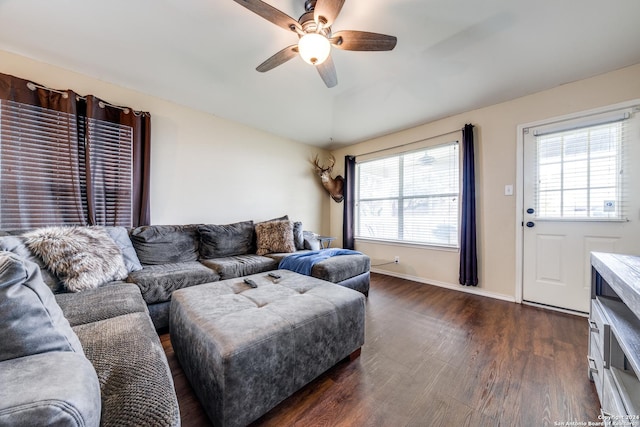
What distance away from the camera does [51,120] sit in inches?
80.7

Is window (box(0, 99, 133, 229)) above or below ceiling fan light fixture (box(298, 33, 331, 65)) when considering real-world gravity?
below

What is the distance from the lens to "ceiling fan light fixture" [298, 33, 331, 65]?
4.75ft

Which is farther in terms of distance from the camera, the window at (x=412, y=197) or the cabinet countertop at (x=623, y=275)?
the window at (x=412, y=197)

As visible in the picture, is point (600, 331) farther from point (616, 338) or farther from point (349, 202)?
point (349, 202)

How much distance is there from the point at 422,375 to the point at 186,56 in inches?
117

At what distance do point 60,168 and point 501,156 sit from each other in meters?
4.46

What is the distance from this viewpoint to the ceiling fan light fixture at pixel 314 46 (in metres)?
1.45

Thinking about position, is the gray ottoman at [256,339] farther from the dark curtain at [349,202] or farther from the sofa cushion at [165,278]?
the dark curtain at [349,202]

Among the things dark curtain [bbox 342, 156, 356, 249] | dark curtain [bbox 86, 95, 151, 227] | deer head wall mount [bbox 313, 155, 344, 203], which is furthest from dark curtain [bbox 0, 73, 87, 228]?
dark curtain [bbox 342, 156, 356, 249]

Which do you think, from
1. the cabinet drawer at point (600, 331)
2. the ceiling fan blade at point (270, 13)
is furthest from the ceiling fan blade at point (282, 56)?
the cabinet drawer at point (600, 331)

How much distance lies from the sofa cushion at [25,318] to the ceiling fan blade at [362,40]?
1827 mm

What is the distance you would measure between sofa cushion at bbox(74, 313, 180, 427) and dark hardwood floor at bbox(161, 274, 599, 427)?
49 centimetres

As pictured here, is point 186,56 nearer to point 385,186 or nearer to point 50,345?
point 50,345

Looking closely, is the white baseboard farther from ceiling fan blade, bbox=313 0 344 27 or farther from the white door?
ceiling fan blade, bbox=313 0 344 27
